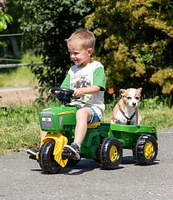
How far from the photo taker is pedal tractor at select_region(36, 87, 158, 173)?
7191mm

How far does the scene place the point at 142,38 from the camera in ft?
46.3

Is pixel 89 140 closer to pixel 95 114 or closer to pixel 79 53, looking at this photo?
pixel 95 114

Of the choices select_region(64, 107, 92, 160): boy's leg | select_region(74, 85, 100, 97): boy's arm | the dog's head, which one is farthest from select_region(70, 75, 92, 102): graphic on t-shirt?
the dog's head

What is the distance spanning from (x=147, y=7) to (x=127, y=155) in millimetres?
5464

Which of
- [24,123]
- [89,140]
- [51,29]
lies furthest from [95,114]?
[51,29]

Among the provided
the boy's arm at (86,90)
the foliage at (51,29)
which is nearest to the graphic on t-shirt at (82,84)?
the boy's arm at (86,90)

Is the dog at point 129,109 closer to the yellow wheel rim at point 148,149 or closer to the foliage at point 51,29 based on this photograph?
the yellow wheel rim at point 148,149

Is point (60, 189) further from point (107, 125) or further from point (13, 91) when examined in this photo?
point (13, 91)

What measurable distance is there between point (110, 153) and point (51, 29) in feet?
30.9

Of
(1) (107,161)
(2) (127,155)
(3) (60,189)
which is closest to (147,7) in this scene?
(2) (127,155)

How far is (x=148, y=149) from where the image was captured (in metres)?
7.91

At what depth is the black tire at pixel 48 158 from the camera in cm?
716

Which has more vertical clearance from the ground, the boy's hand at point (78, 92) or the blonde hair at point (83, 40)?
the blonde hair at point (83, 40)

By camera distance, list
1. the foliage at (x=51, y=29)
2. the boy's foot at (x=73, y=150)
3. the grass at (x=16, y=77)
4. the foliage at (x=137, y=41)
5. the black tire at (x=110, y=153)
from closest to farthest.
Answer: the boy's foot at (x=73, y=150) → the black tire at (x=110, y=153) → the foliage at (x=137, y=41) → the foliage at (x=51, y=29) → the grass at (x=16, y=77)
